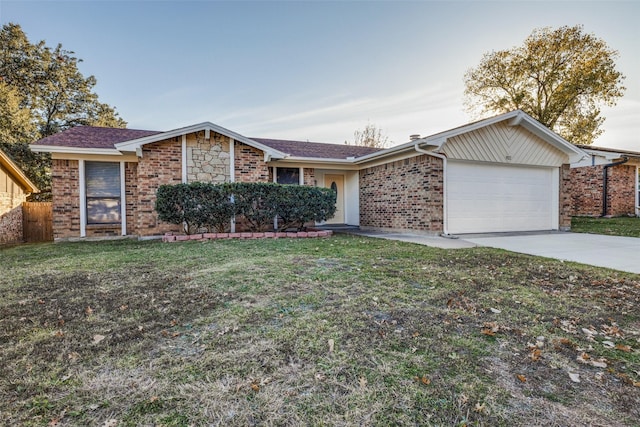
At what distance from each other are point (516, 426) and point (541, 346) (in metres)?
1.15

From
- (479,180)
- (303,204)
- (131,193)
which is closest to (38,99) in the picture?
(131,193)

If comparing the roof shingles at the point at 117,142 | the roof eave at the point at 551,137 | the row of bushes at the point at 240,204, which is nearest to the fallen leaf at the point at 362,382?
the row of bushes at the point at 240,204

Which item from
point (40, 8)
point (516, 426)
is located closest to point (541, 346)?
point (516, 426)

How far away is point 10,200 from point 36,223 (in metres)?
1.05

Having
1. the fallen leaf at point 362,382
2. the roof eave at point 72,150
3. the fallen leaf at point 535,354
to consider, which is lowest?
the fallen leaf at point 362,382

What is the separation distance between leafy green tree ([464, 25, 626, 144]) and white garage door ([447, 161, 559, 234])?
12300 millimetres

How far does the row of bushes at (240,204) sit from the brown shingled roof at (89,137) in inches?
119

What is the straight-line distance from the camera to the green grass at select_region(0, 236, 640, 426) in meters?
1.74

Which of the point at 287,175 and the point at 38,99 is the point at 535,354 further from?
the point at 38,99

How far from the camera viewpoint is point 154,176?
926 cm

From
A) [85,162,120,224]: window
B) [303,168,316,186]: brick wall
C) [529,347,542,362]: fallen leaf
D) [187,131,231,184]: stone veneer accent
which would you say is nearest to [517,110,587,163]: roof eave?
[303,168,316,186]: brick wall

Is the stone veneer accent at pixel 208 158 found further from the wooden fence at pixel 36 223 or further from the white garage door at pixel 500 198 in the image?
the white garage door at pixel 500 198

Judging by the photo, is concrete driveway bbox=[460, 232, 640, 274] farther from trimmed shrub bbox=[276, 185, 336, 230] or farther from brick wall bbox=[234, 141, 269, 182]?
brick wall bbox=[234, 141, 269, 182]

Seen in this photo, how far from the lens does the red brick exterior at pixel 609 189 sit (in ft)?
48.1
